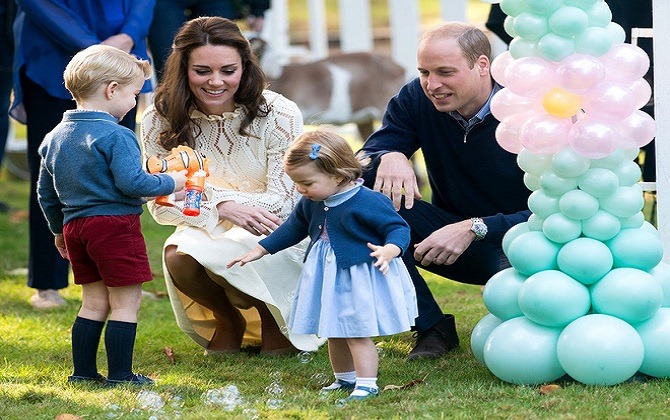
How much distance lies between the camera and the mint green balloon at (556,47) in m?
3.26

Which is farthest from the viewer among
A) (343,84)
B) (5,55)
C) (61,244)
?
(343,84)

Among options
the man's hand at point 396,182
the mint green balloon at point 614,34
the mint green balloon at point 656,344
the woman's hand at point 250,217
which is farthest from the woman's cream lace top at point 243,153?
the mint green balloon at point 656,344

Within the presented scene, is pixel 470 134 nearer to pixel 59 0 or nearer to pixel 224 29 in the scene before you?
pixel 224 29

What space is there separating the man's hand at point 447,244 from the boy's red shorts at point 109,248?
937 millimetres

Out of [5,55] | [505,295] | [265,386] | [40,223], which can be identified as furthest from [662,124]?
[5,55]

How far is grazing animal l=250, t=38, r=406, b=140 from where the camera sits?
816 centimetres

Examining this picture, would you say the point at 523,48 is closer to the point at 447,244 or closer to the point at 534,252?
the point at 534,252

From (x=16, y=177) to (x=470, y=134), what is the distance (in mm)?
6003

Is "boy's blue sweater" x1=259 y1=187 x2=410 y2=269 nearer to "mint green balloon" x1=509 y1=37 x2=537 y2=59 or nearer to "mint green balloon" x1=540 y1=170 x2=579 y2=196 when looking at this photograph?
"mint green balloon" x1=540 y1=170 x2=579 y2=196

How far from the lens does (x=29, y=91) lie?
4.68 metres

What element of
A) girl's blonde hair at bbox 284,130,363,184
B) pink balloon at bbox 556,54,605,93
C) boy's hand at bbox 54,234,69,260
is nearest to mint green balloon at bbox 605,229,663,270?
pink balloon at bbox 556,54,605,93

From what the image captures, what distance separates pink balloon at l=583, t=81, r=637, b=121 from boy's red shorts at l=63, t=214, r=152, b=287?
145 centimetres

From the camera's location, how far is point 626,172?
3309 millimetres

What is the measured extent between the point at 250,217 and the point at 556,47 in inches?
50.7
